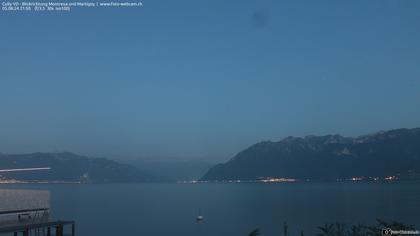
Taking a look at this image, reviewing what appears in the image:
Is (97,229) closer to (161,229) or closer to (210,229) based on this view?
(161,229)

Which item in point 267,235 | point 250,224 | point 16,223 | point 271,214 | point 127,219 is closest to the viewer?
point 16,223

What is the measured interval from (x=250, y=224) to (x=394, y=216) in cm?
3917

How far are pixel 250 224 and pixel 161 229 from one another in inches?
811

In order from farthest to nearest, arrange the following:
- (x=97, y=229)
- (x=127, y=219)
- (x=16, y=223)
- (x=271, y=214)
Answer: (x=271, y=214)
(x=127, y=219)
(x=97, y=229)
(x=16, y=223)

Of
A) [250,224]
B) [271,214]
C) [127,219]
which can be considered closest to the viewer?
[250,224]

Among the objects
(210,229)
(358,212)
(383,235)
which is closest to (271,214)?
(358,212)

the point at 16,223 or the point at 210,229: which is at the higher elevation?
the point at 16,223

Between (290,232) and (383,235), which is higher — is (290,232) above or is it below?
below

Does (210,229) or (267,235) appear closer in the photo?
(267,235)

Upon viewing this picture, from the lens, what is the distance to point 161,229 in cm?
10225

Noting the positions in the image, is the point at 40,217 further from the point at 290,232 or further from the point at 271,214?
the point at 271,214

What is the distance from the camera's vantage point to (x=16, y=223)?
48625 mm

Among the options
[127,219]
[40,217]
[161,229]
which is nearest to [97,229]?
[161,229]

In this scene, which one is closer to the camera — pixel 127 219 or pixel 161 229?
pixel 161 229
